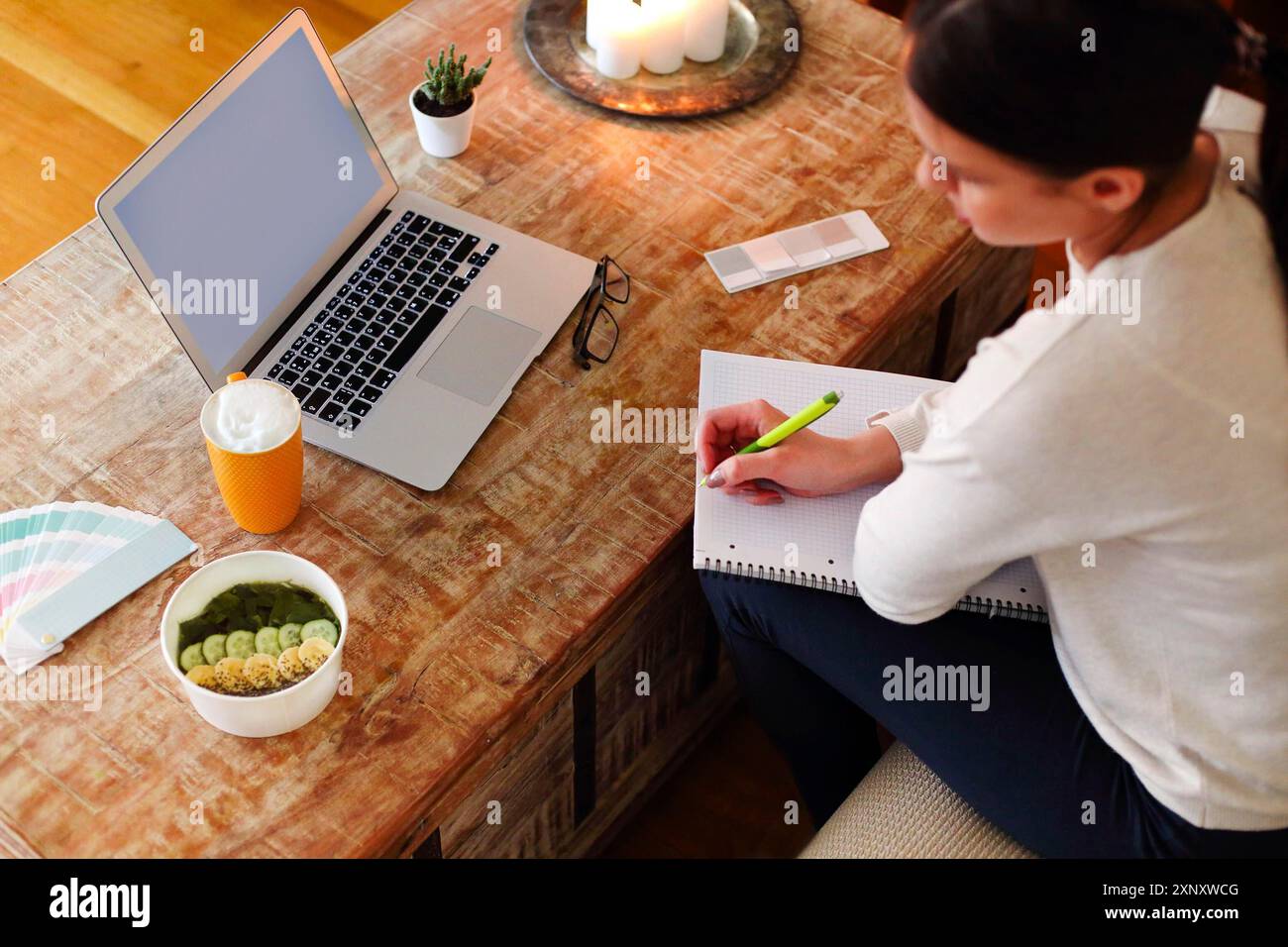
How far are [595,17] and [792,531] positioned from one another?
752mm

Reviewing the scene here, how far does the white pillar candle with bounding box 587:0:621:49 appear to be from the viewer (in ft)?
4.99

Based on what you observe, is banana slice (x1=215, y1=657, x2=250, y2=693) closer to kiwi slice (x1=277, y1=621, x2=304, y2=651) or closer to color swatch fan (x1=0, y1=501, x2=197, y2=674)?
kiwi slice (x1=277, y1=621, x2=304, y2=651)

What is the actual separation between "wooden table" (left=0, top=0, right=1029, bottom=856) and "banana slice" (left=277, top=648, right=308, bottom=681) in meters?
0.05

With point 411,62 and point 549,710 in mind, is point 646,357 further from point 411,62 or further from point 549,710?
point 411,62

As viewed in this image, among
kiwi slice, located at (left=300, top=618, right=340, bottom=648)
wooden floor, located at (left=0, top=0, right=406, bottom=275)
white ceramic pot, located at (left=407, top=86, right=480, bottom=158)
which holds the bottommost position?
wooden floor, located at (left=0, top=0, right=406, bottom=275)

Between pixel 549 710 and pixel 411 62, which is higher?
pixel 411 62

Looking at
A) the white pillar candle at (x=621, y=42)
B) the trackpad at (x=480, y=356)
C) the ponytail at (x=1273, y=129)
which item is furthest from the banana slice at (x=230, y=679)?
the white pillar candle at (x=621, y=42)

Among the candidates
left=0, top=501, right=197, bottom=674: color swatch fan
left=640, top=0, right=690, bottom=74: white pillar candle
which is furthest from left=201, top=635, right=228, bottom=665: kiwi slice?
left=640, top=0, right=690, bottom=74: white pillar candle

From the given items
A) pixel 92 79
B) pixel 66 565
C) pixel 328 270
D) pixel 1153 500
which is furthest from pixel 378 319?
pixel 92 79

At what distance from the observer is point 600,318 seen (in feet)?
4.26

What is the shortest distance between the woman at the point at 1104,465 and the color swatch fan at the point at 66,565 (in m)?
0.51
